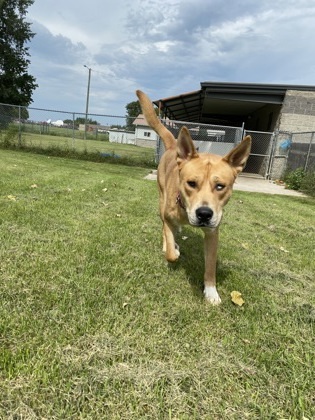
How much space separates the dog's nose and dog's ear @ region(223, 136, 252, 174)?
2.17 ft

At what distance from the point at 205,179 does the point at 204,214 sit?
0.34 m

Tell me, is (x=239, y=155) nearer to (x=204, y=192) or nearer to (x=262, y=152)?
(x=204, y=192)

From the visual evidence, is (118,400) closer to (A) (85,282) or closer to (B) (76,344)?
(B) (76,344)

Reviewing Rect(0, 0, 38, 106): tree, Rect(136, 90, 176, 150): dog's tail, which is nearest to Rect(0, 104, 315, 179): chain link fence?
Rect(136, 90, 176, 150): dog's tail

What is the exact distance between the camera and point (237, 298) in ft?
9.21

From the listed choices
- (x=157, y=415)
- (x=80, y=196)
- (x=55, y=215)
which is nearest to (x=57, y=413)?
(x=157, y=415)

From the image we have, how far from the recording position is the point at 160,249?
381cm

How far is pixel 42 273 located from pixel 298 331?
2.14 meters

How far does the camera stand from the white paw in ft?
9.00

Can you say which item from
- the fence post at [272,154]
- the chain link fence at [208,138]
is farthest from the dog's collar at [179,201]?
the fence post at [272,154]

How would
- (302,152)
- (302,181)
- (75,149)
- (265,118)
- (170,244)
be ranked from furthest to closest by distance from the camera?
(265,118) → (75,149) → (302,152) → (302,181) → (170,244)

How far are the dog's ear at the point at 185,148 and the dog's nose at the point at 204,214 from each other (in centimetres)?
69

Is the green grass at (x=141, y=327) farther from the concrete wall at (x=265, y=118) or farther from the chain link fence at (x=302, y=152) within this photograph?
the concrete wall at (x=265, y=118)

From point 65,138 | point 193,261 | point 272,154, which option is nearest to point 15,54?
point 65,138
